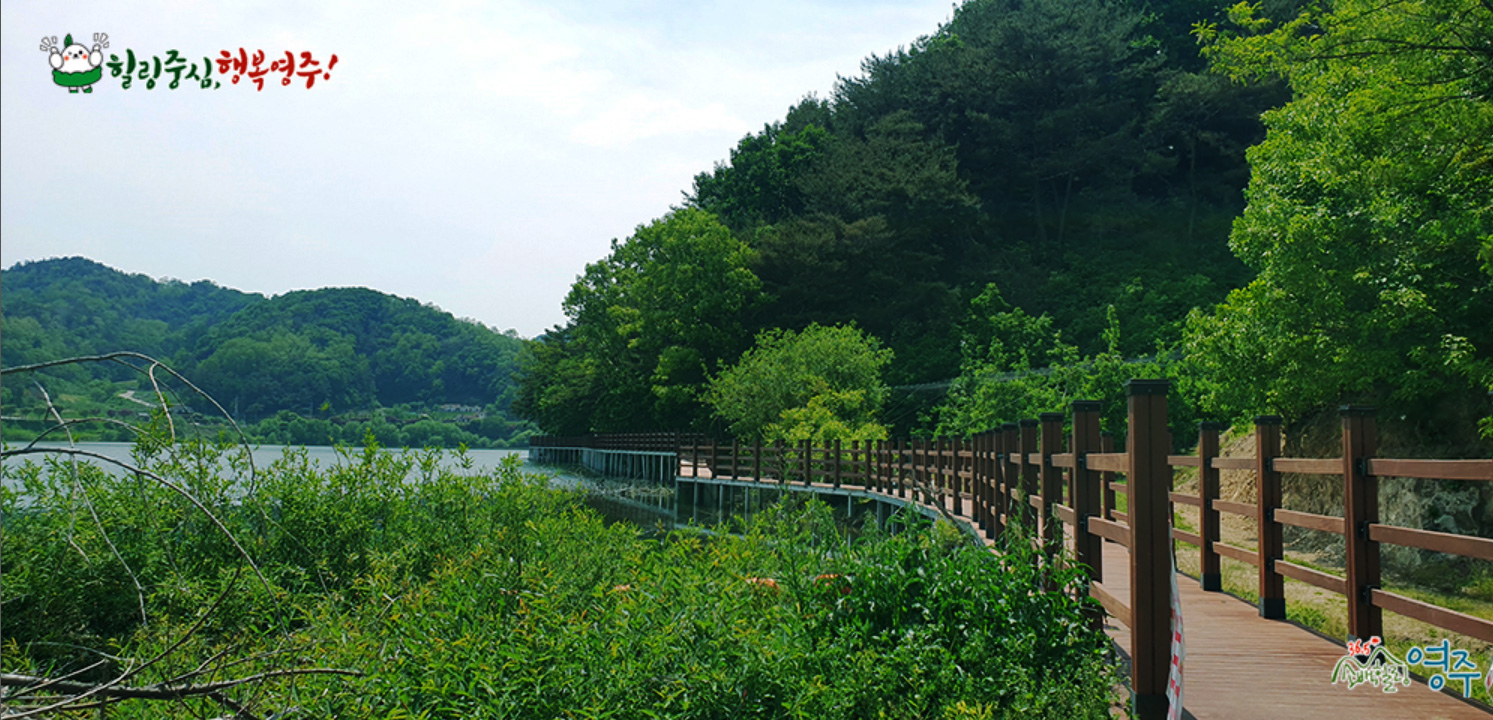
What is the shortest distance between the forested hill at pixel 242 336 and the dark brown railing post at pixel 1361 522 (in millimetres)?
5577

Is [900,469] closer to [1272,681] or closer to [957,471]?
[957,471]

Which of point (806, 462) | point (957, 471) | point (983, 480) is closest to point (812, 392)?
point (806, 462)

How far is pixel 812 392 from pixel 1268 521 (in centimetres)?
2435

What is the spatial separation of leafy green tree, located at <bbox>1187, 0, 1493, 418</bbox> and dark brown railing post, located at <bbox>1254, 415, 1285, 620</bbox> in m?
6.77

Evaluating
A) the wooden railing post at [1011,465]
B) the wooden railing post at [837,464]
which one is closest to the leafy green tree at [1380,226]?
the wooden railing post at [1011,465]

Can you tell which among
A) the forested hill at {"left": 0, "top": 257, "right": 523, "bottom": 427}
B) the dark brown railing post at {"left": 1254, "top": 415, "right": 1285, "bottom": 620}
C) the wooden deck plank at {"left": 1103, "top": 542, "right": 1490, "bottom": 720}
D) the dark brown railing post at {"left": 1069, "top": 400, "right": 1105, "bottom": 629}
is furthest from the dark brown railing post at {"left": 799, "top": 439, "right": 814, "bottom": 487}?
the dark brown railing post at {"left": 1069, "top": 400, "right": 1105, "bottom": 629}

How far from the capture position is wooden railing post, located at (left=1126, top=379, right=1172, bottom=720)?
Answer: 4137mm

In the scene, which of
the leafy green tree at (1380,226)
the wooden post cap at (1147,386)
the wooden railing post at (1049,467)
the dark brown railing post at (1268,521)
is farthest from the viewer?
the leafy green tree at (1380,226)

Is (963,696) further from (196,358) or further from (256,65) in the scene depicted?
(196,358)

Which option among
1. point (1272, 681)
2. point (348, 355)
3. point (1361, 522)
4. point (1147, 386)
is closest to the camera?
point (1147, 386)

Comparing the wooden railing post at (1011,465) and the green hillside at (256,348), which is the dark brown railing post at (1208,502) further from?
the green hillside at (256,348)

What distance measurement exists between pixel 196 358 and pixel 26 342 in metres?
20.7

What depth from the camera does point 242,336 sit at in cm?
2616

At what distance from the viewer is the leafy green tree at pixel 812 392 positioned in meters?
28.8
